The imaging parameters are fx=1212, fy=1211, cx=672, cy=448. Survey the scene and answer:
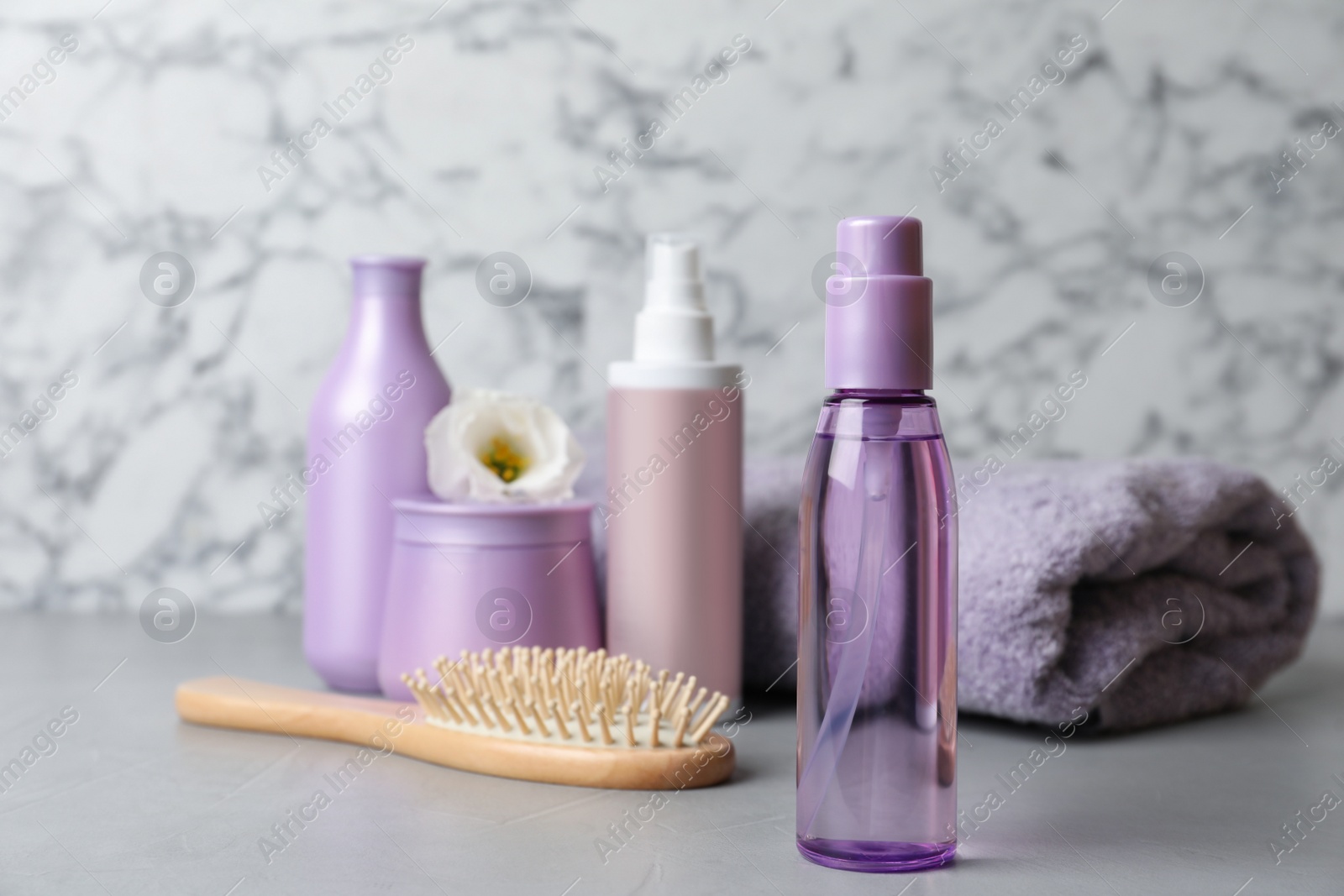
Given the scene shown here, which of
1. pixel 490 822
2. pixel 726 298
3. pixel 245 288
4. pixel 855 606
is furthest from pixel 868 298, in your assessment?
pixel 245 288

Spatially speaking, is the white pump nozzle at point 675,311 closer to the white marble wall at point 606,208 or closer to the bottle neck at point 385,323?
the bottle neck at point 385,323

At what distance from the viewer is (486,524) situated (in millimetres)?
631

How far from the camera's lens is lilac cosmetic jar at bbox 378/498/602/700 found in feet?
2.06

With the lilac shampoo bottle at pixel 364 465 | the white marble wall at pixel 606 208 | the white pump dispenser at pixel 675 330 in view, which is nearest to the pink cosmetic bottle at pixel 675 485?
the white pump dispenser at pixel 675 330

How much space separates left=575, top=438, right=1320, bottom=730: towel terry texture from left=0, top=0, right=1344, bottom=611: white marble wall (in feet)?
0.81

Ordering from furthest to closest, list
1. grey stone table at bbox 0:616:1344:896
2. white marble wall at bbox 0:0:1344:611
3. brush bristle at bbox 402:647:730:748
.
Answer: white marble wall at bbox 0:0:1344:611 < brush bristle at bbox 402:647:730:748 < grey stone table at bbox 0:616:1344:896

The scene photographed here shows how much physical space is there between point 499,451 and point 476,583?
95mm

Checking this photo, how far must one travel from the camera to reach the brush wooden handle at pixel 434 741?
0.52 meters

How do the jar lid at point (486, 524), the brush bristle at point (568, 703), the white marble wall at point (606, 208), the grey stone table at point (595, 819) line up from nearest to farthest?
the grey stone table at point (595, 819), the brush bristle at point (568, 703), the jar lid at point (486, 524), the white marble wall at point (606, 208)

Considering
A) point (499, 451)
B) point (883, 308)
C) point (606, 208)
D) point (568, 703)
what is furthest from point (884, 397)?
point (606, 208)

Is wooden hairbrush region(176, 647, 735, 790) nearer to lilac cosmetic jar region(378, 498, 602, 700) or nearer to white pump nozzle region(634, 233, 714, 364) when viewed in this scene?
lilac cosmetic jar region(378, 498, 602, 700)

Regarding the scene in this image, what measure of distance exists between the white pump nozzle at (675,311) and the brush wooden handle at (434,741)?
0.21 metres

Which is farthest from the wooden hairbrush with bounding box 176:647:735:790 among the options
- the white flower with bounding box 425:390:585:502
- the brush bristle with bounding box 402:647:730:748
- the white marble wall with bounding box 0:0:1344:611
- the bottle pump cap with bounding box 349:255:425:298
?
the white marble wall with bounding box 0:0:1344:611

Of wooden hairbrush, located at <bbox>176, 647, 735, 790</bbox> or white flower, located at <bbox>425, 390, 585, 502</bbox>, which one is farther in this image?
white flower, located at <bbox>425, 390, 585, 502</bbox>
